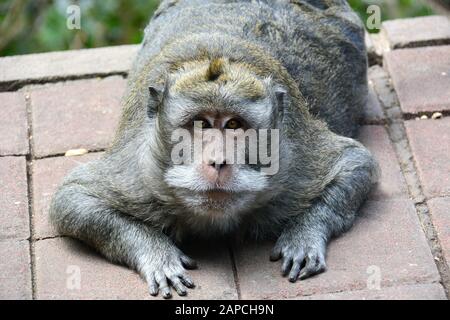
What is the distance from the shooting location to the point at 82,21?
11.1 meters

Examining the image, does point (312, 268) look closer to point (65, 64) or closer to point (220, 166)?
point (220, 166)

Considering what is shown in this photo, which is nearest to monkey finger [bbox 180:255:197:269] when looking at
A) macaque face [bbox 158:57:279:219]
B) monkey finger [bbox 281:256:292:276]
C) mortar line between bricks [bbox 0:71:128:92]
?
macaque face [bbox 158:57:279:219]

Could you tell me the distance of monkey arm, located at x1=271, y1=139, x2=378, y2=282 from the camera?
641 centimetres

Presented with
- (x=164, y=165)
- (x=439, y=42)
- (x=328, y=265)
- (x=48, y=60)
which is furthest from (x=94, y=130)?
(x=439, y=42)

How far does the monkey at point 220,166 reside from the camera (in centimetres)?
608

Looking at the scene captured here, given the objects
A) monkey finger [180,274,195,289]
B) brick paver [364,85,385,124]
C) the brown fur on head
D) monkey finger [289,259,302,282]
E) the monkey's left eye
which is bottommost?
brick paver [364,85,385,124]

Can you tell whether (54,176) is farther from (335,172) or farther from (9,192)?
(335,172)

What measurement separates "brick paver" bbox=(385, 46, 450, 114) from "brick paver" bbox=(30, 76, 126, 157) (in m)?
2.15

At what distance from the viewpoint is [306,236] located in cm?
660

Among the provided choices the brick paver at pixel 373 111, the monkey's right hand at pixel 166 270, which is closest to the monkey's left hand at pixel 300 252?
the monkey's right hand at pixel 166 270

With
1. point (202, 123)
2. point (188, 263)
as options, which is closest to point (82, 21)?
point (188, 263)

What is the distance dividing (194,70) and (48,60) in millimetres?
3173

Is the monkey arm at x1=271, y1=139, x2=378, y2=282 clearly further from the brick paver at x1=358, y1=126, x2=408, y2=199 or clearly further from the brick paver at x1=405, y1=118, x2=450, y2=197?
the brick paver at x1=405, y1=118, x2=450, y2=197

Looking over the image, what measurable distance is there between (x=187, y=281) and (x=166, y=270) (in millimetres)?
148
